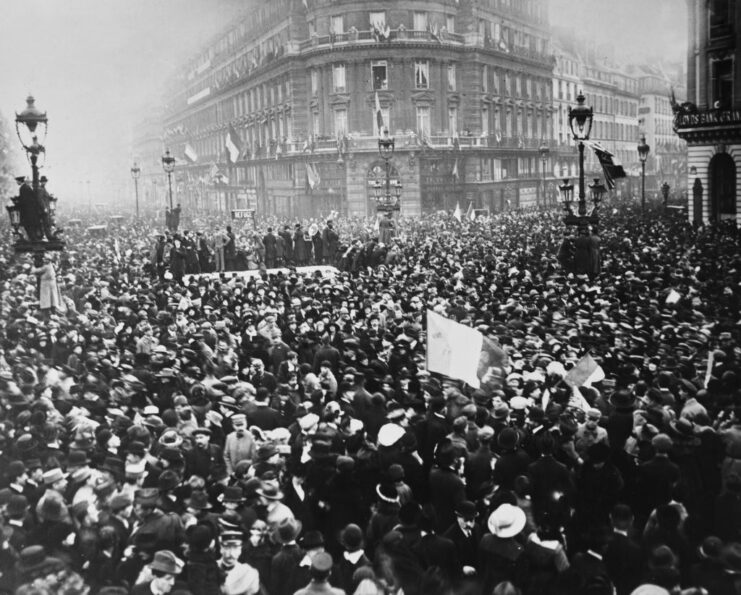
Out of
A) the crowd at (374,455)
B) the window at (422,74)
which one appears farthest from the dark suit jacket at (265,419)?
the window at (422,74)

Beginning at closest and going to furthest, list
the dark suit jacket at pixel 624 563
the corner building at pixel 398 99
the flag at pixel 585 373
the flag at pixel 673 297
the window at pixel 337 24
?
1. the dark suit jacket at pixel 624 563
2. the flag at pixel 585 373
3. the flag at pixel 673 297
4. the corner building at pixel 398 99
5. the window at pixel 337 24

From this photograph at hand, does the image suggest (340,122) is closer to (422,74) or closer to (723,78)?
(422,74)

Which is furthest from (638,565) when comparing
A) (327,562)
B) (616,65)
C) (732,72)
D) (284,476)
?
(616,65)

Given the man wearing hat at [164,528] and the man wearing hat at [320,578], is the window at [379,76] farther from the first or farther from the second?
the man wearing hat at [320,578]

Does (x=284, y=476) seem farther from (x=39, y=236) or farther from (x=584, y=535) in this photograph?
(x=39, y=236)

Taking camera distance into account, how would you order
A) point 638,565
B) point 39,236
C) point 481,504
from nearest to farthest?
point 638,565
point 481,504
point 39,236

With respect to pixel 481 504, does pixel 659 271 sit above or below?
above

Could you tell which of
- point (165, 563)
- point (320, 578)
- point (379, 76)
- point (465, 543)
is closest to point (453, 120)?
point (379, 76)
